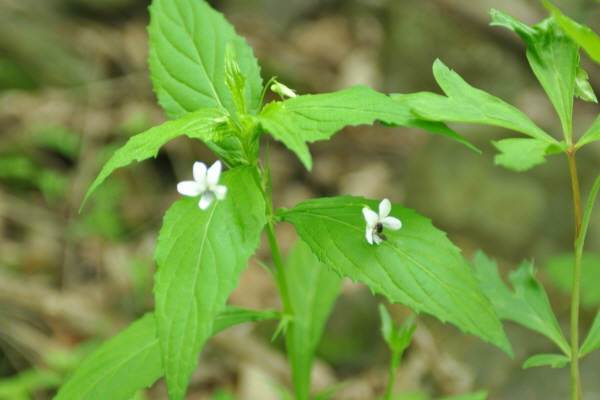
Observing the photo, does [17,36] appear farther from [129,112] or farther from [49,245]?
[49,245]

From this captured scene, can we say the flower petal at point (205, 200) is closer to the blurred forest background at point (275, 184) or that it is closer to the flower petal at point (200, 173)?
the flower petal at point (200, 173)

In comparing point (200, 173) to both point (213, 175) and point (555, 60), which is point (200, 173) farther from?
point (555, 60)

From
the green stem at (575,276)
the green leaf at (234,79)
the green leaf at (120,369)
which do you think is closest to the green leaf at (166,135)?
the green leaf at (234,79)

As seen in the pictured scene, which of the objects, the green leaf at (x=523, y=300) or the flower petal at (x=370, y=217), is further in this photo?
the green leaf at (x=523, y=300)

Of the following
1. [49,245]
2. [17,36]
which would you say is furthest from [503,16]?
[17,36]

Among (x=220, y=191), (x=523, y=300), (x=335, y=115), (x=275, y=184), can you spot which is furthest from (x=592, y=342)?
(x=275, y=184)
